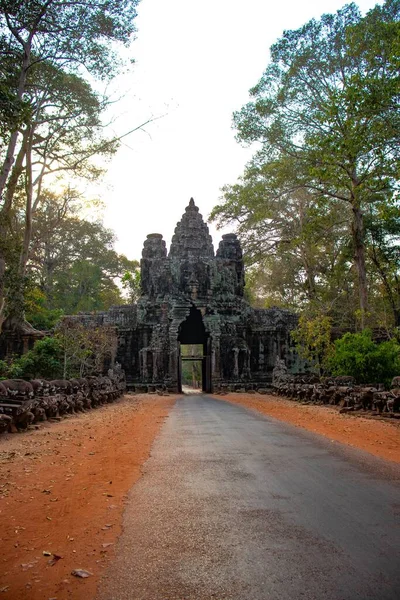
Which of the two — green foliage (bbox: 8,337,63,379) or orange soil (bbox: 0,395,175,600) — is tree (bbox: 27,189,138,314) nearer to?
green foliage (bbox: 8,337,63,379)

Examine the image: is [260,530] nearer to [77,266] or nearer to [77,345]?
[77,345]

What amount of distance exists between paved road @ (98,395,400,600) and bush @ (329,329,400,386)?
433 inches

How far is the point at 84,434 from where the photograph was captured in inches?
381

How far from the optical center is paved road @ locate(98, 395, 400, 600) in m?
2.84

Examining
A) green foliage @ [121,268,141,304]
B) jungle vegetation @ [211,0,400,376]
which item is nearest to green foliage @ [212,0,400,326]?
jungle vegetation @ [211,0,400,376]

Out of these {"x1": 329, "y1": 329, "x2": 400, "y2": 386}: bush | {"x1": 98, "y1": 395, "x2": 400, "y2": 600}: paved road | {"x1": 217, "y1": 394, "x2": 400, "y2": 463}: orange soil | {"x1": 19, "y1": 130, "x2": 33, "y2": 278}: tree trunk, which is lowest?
{"x1": 217, "y1": 394, "x2": 400, "y2": 463}: orange soil

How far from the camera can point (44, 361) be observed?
73.2 feet

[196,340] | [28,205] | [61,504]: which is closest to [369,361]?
[61,504]

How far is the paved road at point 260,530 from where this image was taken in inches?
112

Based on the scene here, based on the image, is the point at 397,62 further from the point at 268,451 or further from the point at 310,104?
the point at 310,104

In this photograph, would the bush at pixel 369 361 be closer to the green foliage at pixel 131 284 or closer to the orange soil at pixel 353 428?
the orange soil at pixel 353 428

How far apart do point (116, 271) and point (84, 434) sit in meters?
37.6

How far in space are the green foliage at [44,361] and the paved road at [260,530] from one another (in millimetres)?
16851

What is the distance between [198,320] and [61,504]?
2740cm
